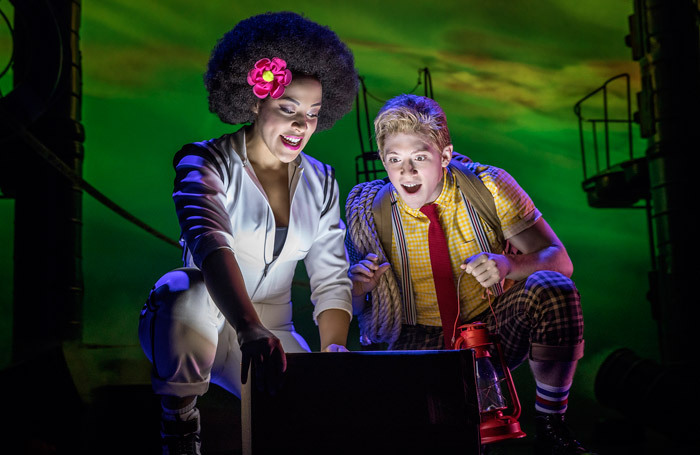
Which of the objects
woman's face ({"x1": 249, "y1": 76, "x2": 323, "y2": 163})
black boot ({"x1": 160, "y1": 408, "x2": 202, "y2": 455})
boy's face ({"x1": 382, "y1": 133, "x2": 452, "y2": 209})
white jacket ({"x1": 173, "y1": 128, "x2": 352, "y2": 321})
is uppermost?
woman's face ({"x1": 249, "y1": 76, "x2": 323, "y2": 163})

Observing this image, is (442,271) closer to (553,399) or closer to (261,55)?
(553,399)

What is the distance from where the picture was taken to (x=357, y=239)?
2.31 m

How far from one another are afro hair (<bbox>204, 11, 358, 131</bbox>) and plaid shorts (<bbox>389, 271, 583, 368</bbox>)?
1.03 m

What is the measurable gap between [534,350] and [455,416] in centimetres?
54

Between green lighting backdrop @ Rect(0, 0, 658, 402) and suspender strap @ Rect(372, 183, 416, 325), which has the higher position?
green lighting backdrop @ Rect(0, 0, 658, 402)

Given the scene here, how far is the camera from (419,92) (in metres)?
4.04

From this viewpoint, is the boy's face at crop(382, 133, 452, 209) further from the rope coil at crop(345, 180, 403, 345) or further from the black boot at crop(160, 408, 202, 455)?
the black boot at crop(160, 408, 202, 455)

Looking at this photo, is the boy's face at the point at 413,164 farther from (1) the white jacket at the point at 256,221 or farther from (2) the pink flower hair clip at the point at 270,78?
(2) the pink flower hair clip at the point at 270,78

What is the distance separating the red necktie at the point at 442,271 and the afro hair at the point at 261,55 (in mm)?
659

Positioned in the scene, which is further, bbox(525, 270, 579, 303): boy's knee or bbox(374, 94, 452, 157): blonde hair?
bbox(374, 94, 452, 157): blonde hair

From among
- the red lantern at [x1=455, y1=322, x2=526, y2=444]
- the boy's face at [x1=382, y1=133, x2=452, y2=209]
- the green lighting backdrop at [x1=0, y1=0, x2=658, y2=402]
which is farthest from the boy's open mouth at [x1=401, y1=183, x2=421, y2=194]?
the green lighting backdrop at [x1=0, y1=0, x2=658, y2=402]

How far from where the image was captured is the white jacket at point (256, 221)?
5.65ft

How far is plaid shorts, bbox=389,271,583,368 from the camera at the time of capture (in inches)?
72.7

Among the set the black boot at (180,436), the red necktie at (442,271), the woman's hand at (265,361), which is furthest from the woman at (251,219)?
the red necktie at (442,271)
